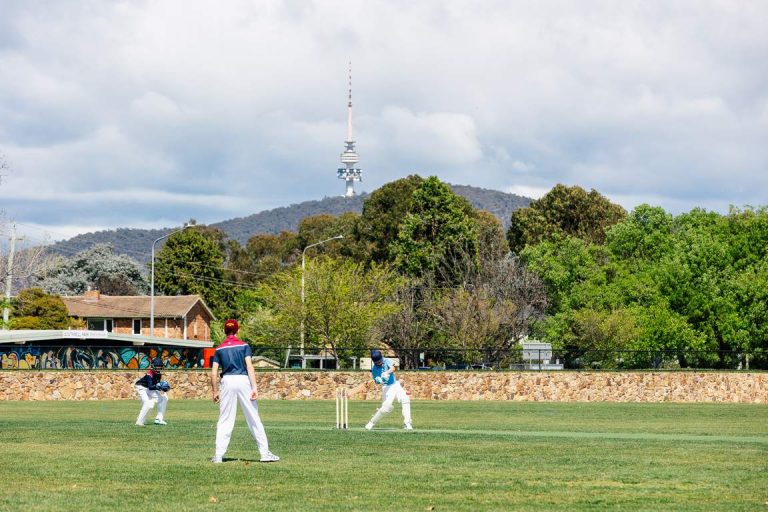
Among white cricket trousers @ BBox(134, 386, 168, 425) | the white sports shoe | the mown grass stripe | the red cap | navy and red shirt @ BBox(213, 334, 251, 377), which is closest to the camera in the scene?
the red cap

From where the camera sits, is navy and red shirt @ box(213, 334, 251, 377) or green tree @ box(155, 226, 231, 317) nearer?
navy and red shirt @ box(213, 334, 251, 377)

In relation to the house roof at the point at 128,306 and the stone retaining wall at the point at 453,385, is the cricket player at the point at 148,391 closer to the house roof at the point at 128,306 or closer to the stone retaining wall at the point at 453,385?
→ the stone retaining wall at the point at 453,385

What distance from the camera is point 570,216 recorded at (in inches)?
3858

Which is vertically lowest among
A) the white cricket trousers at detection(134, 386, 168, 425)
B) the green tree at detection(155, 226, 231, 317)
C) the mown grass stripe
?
the mown grass stripe

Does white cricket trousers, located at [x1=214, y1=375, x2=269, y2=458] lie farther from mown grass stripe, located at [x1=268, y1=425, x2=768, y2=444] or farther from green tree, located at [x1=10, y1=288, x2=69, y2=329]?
green tree, located at [x1=10, y1=288, x2=69, y2=329]

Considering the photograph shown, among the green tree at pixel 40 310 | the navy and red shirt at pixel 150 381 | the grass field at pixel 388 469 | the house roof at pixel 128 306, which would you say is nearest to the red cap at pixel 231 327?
the grass field at pixel 388 469

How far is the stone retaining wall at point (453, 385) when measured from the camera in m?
51.5

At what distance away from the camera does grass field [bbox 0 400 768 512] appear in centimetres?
1310

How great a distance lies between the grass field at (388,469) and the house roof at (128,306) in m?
68.1

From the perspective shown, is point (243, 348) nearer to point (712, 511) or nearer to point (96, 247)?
point (712, 511)

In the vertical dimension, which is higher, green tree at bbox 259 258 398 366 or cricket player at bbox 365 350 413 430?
green tree at bbox 259 258 398 366

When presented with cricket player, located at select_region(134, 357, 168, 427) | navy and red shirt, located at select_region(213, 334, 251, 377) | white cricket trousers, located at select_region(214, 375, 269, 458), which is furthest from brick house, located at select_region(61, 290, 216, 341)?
navy and red shirt, located at select_region(213, 334, 251, 377)

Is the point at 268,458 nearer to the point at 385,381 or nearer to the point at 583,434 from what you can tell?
the point at 385,381

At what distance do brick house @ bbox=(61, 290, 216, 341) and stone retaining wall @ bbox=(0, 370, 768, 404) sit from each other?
142ft
